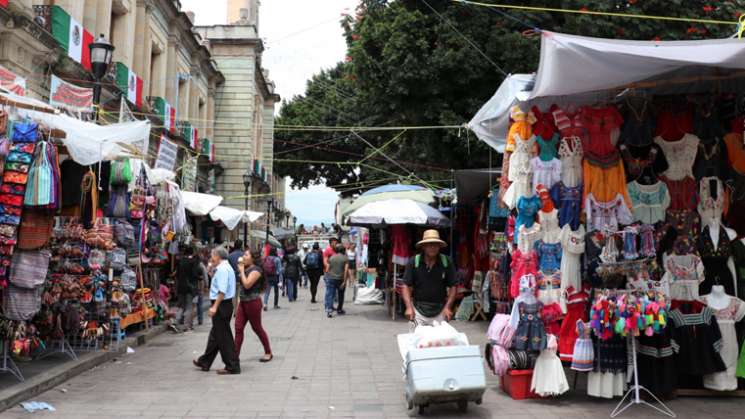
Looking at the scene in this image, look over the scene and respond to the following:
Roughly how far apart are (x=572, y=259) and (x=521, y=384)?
1.49 metres

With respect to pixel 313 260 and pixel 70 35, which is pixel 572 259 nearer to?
pixel 313 260

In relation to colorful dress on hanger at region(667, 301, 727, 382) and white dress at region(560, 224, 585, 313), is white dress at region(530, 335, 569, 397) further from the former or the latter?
colorful dress on hanger at region(667, 301, 727, 382)

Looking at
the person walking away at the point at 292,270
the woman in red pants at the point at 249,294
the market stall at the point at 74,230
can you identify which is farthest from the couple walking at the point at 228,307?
the person walking away at the point at 292,270

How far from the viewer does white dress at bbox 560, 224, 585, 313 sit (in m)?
6.79

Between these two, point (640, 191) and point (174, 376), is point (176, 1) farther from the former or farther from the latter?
point (640, 191)

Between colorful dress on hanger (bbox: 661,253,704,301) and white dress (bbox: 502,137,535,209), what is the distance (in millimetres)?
1682

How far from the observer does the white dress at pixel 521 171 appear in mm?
7129

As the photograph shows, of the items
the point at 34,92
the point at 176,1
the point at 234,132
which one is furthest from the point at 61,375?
the point at 234,132

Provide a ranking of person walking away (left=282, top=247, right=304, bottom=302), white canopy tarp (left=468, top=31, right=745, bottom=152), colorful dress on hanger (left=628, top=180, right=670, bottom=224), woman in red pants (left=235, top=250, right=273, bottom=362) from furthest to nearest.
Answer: person walking away (left=282, top=247, right=304, bottom=302), woman in red pants (left=235, top=250, right=273, bottom=362), colorful dress on hanger (left=628, top=180, right=670, bottom=224), white canopy tarp (left=468, top=31, right=745, bottom=152)

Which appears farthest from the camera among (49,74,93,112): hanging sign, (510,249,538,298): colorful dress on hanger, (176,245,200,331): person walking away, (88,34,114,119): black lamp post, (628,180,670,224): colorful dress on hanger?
(176,245,200,331): person walking away

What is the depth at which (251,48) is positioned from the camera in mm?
38281

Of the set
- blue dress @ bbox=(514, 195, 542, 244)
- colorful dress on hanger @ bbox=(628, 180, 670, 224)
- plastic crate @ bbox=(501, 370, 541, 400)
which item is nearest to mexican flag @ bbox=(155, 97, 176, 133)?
blue dress @ bbox=(514, 195, 542, 244)

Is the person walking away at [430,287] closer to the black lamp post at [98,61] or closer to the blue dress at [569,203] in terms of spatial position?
the blue dress at [569,203]

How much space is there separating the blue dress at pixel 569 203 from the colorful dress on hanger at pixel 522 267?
488 millimetres
